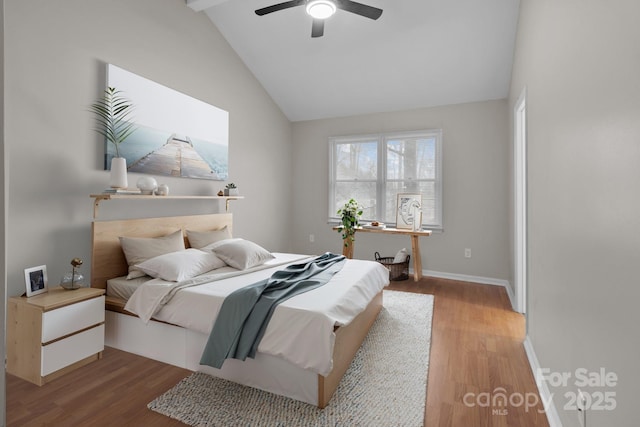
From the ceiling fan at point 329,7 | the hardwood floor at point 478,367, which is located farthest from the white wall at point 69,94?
the hardwood floor at point 478,367

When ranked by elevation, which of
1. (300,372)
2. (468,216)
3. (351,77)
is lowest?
(300,372)

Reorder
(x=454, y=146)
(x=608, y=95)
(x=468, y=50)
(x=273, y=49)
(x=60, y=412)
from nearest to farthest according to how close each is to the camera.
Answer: (x=608, y=95) → (x=60, y=412) → (x=468, y=50) → (x=273, y=49) → (x=454, y=146)

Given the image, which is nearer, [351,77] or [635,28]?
[635,28]

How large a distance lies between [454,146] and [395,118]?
98cm

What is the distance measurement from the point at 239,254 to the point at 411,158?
3.08m

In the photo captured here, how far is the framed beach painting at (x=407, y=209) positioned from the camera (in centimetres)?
482

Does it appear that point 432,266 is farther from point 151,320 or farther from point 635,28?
point 635,28

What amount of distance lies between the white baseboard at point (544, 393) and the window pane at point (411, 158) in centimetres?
287

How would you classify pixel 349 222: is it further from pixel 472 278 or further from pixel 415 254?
pixel 472 278

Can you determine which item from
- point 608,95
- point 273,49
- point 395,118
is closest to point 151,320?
point 608,95

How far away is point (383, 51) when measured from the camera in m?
4.19

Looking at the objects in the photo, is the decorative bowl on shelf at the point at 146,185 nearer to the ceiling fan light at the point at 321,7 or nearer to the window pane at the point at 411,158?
the ceiling fan light at the point at 321,7

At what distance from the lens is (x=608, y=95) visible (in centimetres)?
117

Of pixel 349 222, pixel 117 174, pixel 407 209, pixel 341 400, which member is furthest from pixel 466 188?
pixel 117 174
